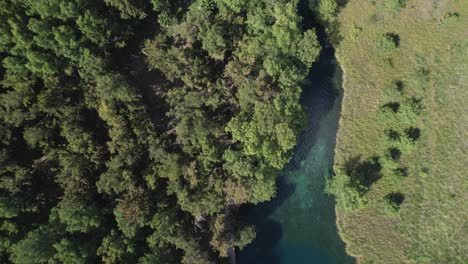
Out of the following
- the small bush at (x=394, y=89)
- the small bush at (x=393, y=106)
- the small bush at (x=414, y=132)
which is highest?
the small bush at (x=394, y=89)

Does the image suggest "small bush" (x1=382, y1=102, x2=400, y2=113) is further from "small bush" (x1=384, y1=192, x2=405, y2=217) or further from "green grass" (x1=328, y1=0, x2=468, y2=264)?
"small bush" (x1=384, y1=192, x2=405, y2=217)

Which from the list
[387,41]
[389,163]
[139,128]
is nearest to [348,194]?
[389,163]

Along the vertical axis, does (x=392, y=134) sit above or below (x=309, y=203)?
above

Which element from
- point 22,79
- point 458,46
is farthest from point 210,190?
point 458,46

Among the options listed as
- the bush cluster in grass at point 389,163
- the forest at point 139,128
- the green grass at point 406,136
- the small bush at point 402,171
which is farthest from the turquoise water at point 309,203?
the small bush at point 402,171

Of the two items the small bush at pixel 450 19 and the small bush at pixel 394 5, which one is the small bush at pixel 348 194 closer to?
the small bush at pixel 394 5

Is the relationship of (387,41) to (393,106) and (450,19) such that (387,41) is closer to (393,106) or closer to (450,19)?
(393,106)

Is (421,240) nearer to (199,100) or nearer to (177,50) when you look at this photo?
(199,100)
